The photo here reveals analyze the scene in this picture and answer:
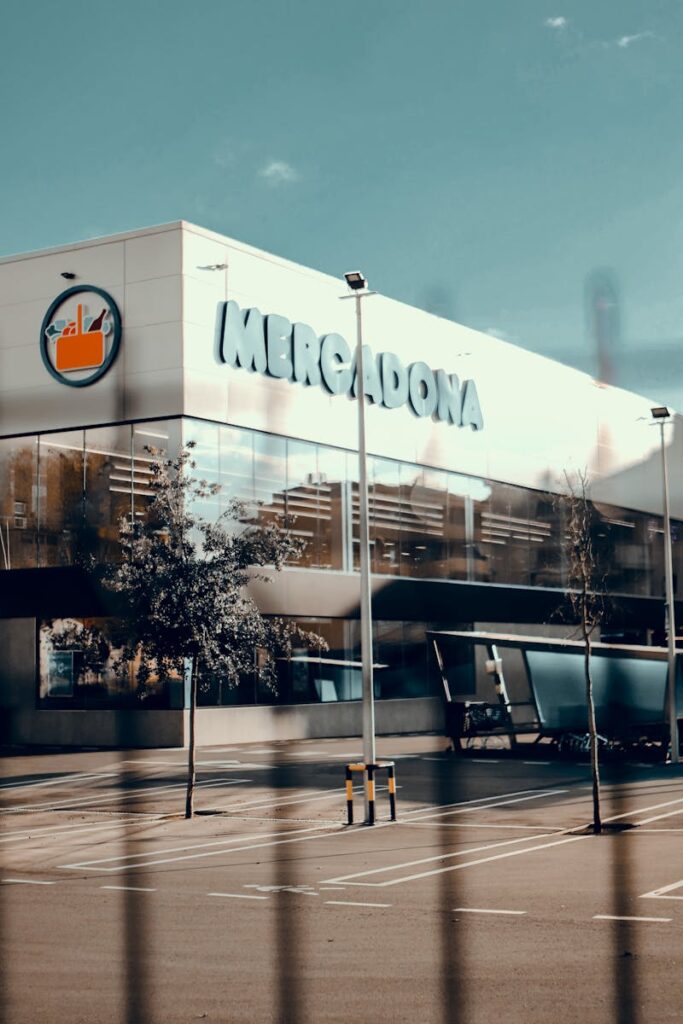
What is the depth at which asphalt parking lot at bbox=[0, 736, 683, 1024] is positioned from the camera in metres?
5.47

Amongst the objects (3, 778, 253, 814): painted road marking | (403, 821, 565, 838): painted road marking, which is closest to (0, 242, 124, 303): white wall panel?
(3, 778, 253, 814): painted road marking

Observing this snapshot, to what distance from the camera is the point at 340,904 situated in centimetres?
833

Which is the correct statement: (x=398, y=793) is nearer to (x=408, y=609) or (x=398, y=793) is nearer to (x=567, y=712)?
(x=567, y=712)

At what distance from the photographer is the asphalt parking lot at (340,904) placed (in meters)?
5.47

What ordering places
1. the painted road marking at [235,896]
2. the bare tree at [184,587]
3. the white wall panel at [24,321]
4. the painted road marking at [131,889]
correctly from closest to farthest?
the painted road marking at [235,896] < the painted road marking at [131,889] < the bare tree at [184,587] < the white wall panel at [24,321]

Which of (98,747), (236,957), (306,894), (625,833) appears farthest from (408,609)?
(236,957)

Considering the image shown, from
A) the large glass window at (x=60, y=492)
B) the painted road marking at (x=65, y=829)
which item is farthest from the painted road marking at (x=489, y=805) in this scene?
the large glass window at (x=60, y=492)

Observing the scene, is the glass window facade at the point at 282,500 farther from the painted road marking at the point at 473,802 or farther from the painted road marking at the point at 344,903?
the painted road marking at the point at 344,903

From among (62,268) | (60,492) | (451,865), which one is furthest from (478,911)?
(60,492)

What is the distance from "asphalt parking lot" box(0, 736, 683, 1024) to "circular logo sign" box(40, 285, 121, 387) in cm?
755

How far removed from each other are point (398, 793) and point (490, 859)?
19.7 ft

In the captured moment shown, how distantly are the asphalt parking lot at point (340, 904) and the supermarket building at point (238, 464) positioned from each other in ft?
22.9

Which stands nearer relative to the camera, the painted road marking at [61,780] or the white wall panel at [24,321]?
the painted road marking at [61,780]

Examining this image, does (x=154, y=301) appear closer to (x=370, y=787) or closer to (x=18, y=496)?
(x=18, y=496)
